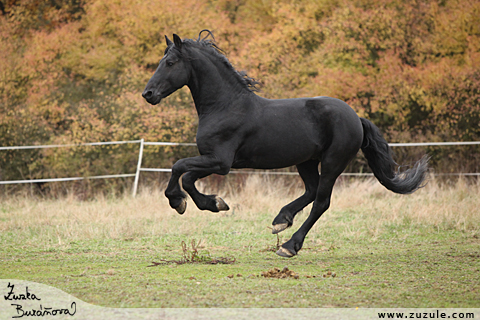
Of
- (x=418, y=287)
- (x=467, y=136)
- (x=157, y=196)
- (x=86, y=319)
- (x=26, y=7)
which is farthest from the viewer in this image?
(x=26, y=7)

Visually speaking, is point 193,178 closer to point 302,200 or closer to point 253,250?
point 302,200

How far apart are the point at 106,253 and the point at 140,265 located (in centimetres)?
98

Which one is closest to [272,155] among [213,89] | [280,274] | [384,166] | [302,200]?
[302,200]

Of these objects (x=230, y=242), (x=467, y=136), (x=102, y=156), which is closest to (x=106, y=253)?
(x=230, y=242)

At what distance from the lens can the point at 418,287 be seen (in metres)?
4.80

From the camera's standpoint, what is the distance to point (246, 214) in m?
9.90

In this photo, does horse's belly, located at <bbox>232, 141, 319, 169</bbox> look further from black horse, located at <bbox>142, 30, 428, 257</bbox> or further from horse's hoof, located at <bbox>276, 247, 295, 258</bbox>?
horse's hoof, located at <bbox>276, 247, 295, 258</bbox>

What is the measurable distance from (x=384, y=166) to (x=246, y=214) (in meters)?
3.77

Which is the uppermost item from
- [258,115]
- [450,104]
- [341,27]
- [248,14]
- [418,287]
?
[248,14]

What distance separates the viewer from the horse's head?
5566 mm

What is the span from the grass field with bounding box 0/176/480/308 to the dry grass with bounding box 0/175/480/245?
0.03 metres

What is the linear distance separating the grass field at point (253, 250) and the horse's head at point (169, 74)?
1817mm

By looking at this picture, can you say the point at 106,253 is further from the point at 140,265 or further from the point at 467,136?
the point at 467,136

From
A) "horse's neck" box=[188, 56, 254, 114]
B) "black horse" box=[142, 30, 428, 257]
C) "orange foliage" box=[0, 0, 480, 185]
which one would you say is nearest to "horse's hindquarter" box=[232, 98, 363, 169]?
"black horse" box=[142, 30, 428, 257]
